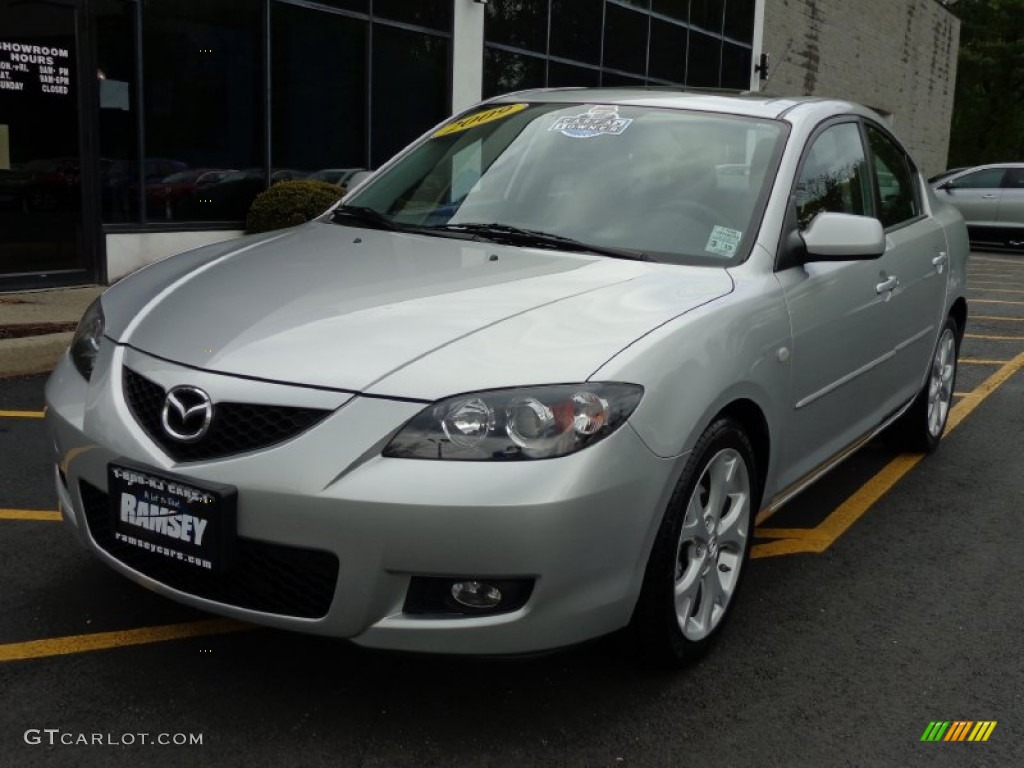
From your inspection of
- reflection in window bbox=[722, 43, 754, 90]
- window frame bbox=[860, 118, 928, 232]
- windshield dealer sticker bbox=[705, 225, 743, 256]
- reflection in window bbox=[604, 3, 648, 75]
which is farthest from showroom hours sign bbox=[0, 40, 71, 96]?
reflection in window bbox=[722, 43, 754, 90]

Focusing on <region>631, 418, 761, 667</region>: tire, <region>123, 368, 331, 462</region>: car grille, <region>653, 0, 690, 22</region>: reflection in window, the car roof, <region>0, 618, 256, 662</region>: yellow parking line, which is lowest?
<region>0, 618, 256, 662</region>: yellow parking line

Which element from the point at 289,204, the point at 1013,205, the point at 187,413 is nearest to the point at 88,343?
the point at 187,413

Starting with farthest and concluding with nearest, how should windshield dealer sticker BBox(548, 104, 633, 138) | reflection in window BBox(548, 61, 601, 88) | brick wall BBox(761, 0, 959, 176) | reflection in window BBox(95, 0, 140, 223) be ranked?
brick wall BBox(761, 0, 959, 176) < reflection in window BBox(548, 61, 601, 88) < reflection in window BBox(95, 0, 140, 223) < windshield dealer sticker BBox(548, 104, 633, 138)

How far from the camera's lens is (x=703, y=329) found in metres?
2.93

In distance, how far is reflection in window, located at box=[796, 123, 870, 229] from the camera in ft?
12.6

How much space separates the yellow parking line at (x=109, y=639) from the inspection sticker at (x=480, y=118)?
2.18 meters

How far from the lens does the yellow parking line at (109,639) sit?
9.96ft

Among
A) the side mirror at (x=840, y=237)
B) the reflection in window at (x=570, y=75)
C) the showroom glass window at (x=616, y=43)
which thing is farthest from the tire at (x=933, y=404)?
the reflection in window at (x=570, y=75)

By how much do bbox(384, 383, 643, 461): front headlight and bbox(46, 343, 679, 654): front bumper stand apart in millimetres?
27

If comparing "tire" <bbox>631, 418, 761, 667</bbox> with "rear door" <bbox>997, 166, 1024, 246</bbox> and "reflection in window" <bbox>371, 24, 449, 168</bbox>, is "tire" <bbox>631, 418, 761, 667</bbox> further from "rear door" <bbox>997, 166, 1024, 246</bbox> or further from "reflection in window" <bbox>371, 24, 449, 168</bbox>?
"rear door" <bbox>997, 166, 1024, 246</bbox>

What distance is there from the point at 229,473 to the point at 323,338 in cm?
42

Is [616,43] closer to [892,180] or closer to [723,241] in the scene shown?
[892,180]

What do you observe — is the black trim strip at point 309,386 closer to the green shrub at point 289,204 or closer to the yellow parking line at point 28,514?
the yellow parking line at point 28,514

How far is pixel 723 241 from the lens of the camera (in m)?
3.47
